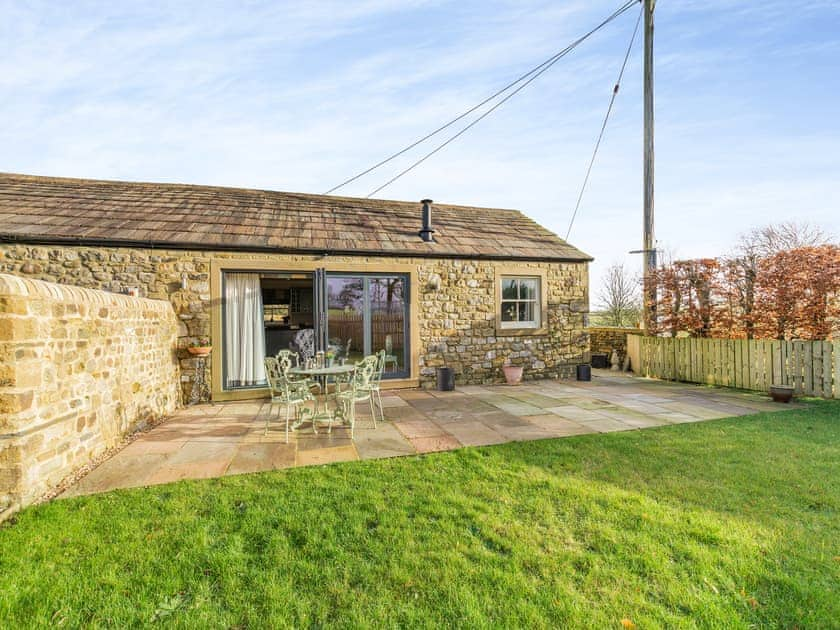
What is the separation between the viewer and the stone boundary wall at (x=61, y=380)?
3.05 meters

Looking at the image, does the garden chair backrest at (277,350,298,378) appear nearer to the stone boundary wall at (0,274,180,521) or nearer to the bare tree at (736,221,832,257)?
the stone boundary wall at (0,274,180,521)

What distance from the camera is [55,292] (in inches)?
143

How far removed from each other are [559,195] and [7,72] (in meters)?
16.0

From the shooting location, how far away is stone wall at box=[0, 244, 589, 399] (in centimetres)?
689

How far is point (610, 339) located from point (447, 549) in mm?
11693

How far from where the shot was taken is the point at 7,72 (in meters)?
6.55

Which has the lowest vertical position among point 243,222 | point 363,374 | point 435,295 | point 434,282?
point 363,374

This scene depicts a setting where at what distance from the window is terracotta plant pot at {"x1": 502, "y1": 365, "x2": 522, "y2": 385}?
3.56 ft

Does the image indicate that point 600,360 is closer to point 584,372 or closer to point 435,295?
point 584,372

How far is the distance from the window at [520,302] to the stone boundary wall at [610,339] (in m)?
3.80

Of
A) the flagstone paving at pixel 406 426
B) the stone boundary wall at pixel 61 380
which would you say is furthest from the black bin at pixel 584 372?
the stone boundary wall at pixel 61 380

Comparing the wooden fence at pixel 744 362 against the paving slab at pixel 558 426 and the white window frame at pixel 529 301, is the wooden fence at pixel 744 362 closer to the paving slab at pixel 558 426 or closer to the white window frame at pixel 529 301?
the white window frame at pixel 529 301

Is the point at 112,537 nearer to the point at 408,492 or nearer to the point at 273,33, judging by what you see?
the point at 408,492

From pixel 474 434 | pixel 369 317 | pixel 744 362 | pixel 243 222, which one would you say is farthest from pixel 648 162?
pixel 243 222
